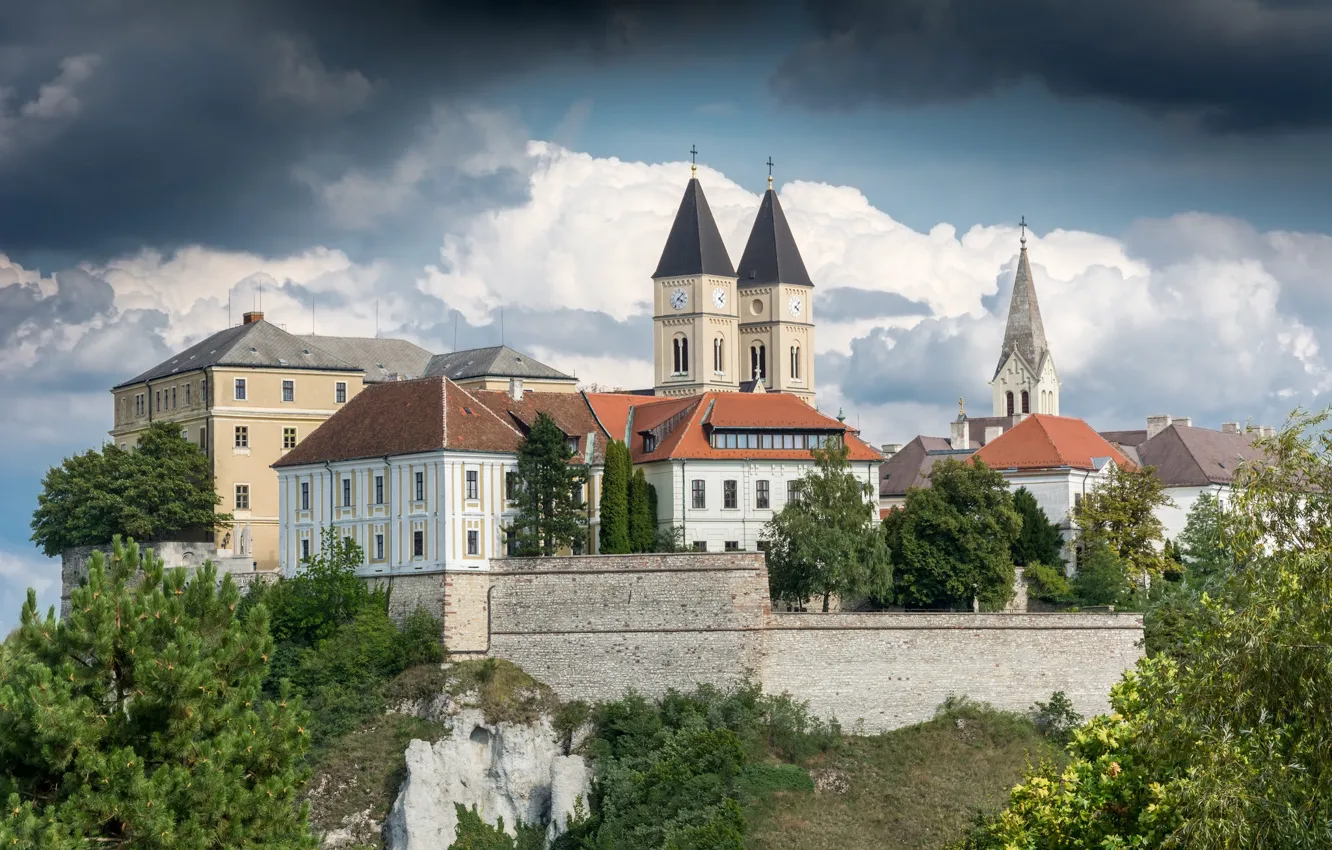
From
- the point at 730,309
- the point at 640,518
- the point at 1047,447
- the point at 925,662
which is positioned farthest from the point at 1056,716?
the point at 730,309

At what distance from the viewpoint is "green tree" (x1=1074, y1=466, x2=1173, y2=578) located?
73.8 metres

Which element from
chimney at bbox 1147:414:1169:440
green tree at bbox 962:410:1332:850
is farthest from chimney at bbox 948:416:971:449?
green tree at bbox 962:410:1332:850

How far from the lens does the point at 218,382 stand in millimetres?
77562

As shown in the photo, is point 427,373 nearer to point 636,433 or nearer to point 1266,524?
point 636,433

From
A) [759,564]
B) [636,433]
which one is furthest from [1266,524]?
[636,433]

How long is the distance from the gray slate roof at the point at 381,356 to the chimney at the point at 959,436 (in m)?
24.6

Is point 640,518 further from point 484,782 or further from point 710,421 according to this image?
point 484,782

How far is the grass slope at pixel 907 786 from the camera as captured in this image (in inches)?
2105

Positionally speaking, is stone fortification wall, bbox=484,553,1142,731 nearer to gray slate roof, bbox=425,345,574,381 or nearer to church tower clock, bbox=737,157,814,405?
gray slate roof, bbox=425,345,574,381

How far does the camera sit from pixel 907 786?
182ft

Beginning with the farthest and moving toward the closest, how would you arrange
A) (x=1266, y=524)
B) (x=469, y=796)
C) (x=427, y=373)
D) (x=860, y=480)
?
1. (x=427, y=373)
2. (x=860, y=480)
3. (x=469, y=796)
4. (x=1266, y=524)

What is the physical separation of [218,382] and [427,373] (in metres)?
14.1

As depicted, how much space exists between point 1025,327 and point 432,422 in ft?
156

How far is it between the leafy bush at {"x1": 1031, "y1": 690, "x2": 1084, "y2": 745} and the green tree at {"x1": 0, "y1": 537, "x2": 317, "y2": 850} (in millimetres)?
30570
